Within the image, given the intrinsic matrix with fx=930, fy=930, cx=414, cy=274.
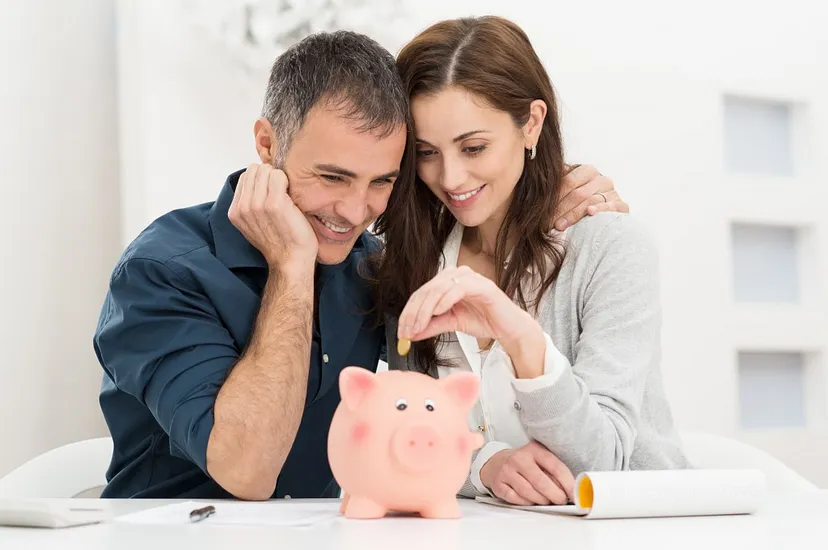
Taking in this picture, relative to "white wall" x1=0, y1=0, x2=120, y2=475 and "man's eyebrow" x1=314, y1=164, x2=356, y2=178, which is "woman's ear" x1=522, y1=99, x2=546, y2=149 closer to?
"man's eyebrow" x1=314, y1=164, x2=356, y2=178

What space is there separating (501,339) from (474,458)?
40 cm

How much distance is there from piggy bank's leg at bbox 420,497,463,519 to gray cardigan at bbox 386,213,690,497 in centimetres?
26

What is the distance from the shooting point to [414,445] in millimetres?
1085

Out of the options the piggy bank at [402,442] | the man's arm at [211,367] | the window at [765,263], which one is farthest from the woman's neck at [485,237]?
the window at [765,263]

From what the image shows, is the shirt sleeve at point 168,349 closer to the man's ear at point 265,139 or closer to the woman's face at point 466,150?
the man's ear at point 265,139

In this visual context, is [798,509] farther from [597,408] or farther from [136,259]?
[136,259]

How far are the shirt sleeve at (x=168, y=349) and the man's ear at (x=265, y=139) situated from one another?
0.31 m

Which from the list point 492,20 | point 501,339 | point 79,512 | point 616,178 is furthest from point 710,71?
point 79,512

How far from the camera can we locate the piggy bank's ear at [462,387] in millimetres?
1149

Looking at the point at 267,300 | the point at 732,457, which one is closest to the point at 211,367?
the point at 267,300

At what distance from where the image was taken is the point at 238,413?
152 centimetres

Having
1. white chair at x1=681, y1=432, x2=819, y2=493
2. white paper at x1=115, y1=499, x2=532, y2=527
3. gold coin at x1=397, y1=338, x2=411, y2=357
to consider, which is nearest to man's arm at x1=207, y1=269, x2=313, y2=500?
white paper at x1=115, y1=499, x2=532, y2=527

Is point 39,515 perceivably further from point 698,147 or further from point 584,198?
point 698,147

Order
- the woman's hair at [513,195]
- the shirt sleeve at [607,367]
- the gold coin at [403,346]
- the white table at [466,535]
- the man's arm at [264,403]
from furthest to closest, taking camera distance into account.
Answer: the woman's hair at [513,195] < the man's arm at [264,403] < the shirt sleeve at [607,367] < the gold coin at [403,346] < the white table at [466,535]
